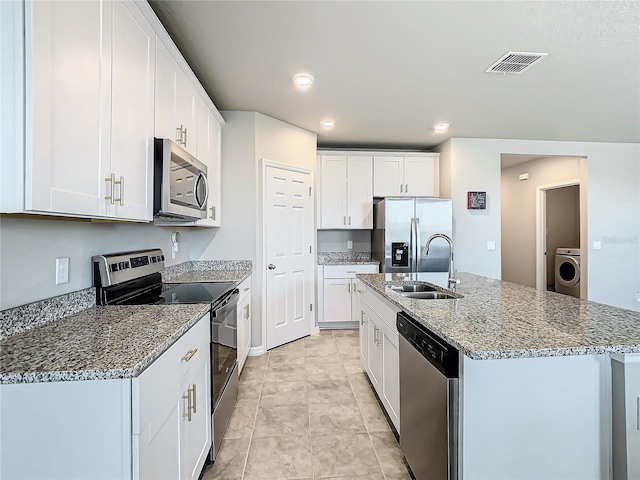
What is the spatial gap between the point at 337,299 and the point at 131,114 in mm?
3290

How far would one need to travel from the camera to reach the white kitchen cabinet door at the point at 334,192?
443 cm

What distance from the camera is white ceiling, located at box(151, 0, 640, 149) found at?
184cm

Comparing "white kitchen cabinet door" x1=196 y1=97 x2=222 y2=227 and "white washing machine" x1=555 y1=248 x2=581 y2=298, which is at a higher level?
"white kitchen cabinet door" x1=196 y1=97 x2=222 y2=227

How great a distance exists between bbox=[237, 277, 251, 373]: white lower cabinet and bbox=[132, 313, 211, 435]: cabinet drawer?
3.47 ft

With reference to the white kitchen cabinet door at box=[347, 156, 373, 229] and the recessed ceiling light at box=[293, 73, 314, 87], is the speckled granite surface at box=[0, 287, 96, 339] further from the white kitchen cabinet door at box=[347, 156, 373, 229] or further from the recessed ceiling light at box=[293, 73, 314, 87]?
the white kitchen cabinet door at box=[347, 156, 373, 229]

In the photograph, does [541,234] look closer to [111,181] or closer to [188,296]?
[188,296]

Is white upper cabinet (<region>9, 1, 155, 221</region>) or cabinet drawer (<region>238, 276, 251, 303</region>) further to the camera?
cabinet drawer (<region>238, 276, 251, 303</region>)

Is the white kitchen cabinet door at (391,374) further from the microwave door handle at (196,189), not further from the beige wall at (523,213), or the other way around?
the beige wall at (523,213)

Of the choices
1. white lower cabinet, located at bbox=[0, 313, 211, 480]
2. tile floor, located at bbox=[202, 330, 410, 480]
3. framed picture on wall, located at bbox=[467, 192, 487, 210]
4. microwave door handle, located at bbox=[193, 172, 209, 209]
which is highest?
framed picture on wall, located at bbox=[467, 192, 487, 210]

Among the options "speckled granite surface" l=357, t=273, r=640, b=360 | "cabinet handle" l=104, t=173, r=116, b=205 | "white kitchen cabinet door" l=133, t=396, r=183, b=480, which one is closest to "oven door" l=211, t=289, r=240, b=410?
"white kitchen cabinet door" l=133, t=396, r=183, b=480

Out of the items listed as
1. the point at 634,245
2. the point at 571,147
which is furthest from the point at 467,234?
the point at 634,245

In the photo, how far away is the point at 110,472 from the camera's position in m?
0.88

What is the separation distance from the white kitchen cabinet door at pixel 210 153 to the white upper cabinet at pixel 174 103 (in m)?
0.13

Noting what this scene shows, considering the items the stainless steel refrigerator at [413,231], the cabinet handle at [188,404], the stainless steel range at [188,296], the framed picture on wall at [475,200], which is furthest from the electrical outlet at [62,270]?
the framed picture on wall at [475,200]
